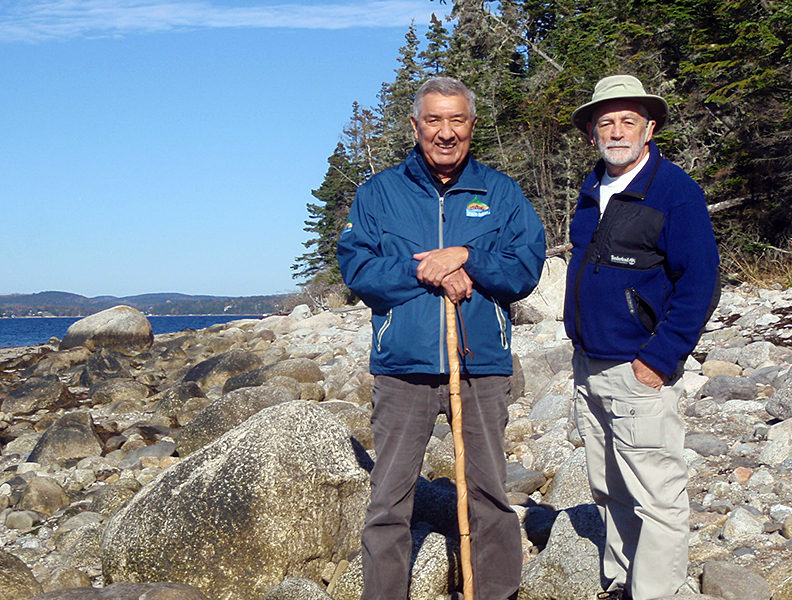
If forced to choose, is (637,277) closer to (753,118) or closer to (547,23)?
(753,118)

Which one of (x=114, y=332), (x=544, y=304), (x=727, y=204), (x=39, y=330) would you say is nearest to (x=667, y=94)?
(x=727, y=204)

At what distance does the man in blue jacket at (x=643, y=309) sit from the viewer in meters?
3.29

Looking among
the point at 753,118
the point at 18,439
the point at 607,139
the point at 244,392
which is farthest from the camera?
the point at 753,118

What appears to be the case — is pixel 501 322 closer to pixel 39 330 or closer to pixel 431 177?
pixel 431 177

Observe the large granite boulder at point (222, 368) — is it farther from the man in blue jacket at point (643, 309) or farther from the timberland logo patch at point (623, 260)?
the timberland logo patch at point (623, 260)

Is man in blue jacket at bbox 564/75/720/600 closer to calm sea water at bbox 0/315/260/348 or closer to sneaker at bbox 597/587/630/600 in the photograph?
sneaker at bbox 597/587/630/600

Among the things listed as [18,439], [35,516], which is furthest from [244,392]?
[18,439]

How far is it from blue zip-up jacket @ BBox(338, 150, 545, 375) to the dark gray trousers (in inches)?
4.0

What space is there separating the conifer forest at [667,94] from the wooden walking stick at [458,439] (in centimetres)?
982

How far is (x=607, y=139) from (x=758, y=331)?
21.2ft

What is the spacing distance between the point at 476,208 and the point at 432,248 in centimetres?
28

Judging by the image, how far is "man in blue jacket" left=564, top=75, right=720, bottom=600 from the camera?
329cm

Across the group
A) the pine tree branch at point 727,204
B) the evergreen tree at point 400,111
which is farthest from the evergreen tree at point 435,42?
the pine tree branch at point 727,204

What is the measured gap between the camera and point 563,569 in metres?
4.05
